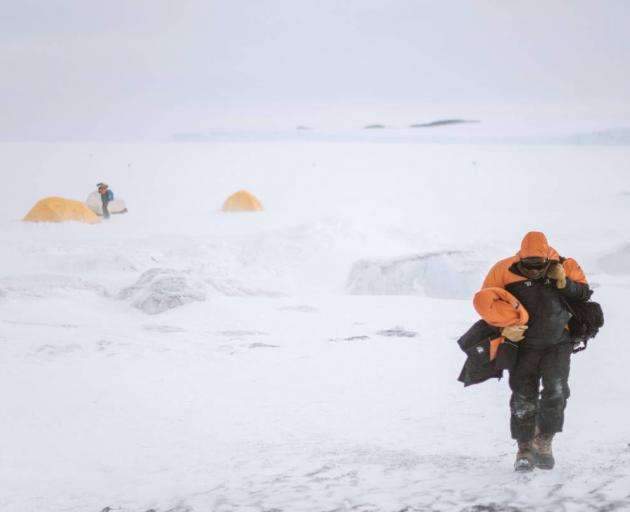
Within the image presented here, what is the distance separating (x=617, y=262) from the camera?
17000 millimetres

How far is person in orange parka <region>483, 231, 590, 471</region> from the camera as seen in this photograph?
4848mm

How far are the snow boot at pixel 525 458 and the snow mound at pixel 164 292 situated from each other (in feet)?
24.4

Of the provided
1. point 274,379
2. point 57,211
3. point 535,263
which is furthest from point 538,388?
point 57,211

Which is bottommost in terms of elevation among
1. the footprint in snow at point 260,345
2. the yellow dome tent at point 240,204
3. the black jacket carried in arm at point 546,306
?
the footprint in snow at point 260,345

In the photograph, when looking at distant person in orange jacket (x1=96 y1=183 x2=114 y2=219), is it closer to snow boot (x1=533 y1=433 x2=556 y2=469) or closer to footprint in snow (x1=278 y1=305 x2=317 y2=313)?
footprint in snow (x1=278 y1=305 x2=317 y2=313)

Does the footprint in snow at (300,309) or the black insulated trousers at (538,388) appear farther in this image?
the footprint in snow at (300,309)

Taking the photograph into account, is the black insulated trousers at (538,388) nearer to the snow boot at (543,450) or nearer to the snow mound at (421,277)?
the snow boot at (543,450)

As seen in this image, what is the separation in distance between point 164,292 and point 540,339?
7745 millimetres

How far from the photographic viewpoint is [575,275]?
4906 mm

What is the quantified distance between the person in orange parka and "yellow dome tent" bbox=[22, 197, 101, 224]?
67.4 feet

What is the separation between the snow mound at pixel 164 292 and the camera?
38.5 feet

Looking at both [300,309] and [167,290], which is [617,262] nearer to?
[300,309]

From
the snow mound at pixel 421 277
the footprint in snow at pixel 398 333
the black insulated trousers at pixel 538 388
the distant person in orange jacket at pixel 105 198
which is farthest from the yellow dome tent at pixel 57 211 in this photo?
the black insulated trousers at pixel 538 388

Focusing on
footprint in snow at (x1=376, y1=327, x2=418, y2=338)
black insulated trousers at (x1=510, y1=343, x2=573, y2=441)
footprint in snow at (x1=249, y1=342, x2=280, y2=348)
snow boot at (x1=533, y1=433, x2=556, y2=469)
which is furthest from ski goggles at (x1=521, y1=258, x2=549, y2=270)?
footprint in snow at (x1=376, y1=327, x2=418, y2=338)
